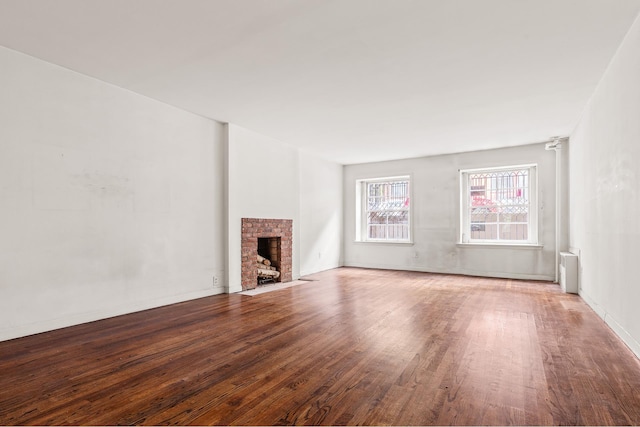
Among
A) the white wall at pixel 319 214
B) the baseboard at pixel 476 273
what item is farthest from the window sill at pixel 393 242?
the white wall at pixel 319 214

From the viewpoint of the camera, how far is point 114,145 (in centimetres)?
409

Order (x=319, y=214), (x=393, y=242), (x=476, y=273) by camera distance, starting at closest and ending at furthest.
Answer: (x=476, y=273) → (x=319, y=214) → (x=393, y=242)

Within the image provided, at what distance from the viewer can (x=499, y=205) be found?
7289mm

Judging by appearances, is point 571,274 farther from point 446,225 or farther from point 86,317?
point 86,317

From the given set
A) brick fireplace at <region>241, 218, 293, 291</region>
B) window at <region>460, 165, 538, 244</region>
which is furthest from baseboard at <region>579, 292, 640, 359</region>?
brick fireplace at <region>241, 218, 293, 291</region>

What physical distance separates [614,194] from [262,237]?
15.8 feet

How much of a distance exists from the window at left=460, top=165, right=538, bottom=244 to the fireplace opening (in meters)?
3.92

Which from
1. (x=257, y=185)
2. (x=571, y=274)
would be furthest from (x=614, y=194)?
(x=257, y=185)

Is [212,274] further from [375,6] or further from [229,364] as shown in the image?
[375,6]

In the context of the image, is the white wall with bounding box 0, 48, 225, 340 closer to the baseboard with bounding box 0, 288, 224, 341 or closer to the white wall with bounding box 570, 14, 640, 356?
the baseboard with bounding box 0, 288, 224, 341

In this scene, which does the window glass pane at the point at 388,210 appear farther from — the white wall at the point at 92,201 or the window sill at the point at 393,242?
the white wall at the point at 92,201

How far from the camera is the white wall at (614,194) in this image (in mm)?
2842

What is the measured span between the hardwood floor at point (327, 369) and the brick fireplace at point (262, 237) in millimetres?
1379

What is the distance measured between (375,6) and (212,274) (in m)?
4.13
